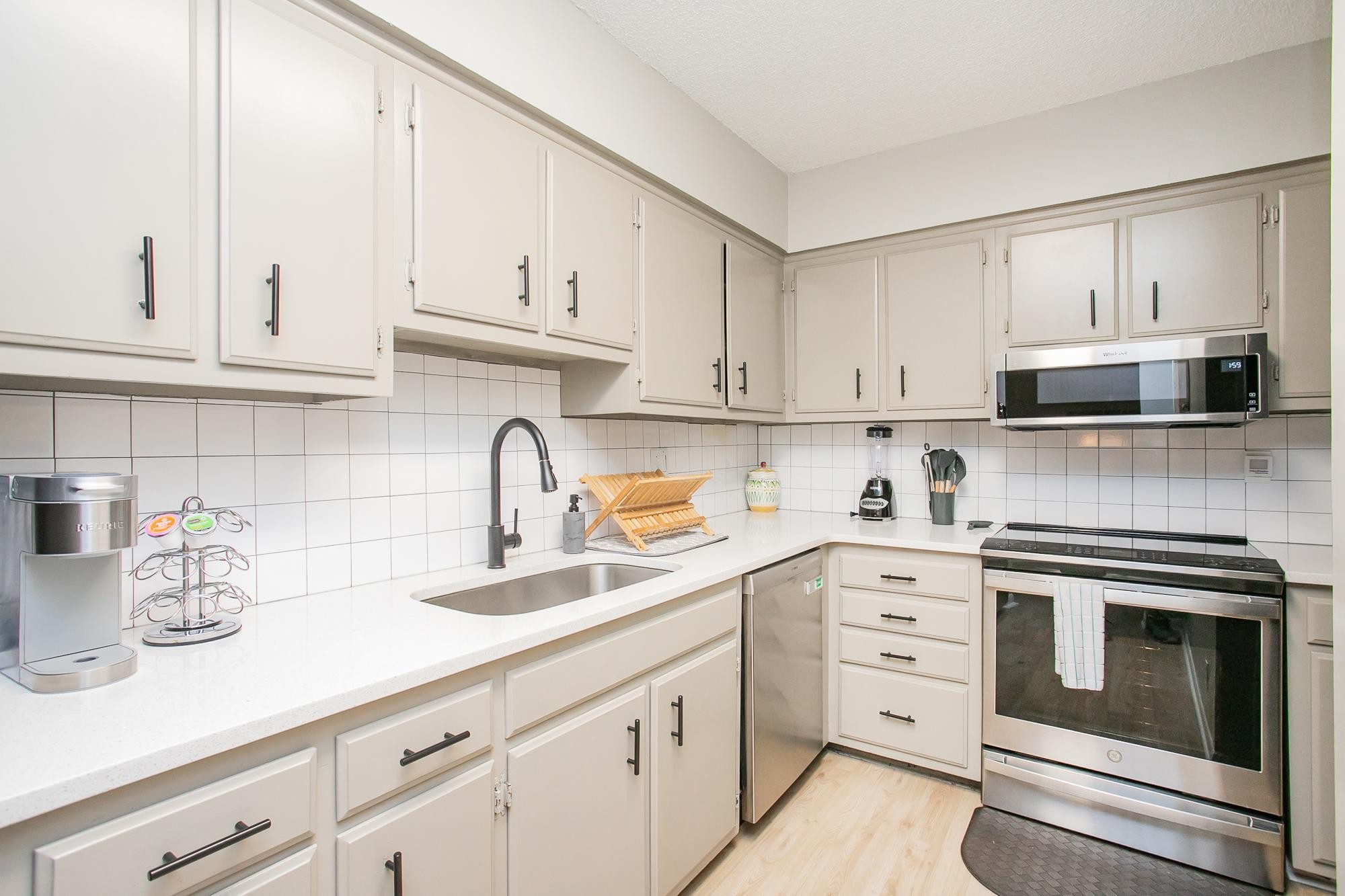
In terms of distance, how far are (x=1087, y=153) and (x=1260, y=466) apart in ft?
4.39

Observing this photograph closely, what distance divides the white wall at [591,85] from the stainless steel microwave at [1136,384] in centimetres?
130

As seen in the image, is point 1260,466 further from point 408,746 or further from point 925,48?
point 408,746

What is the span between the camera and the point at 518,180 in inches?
65.8

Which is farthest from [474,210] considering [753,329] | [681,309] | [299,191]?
[753,329]

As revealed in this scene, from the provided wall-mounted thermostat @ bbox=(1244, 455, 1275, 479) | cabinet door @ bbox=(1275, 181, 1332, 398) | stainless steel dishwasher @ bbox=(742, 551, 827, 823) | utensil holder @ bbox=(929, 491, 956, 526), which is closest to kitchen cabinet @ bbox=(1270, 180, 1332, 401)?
cabinet door @ bbox=(1275, 181, 1332, 398)

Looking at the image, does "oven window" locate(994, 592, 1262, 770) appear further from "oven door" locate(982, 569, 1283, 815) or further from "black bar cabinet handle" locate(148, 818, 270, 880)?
"black bar cabinet handle" locate(148, 818, 270, 880)

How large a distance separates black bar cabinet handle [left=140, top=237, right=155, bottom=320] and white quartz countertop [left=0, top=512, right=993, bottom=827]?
23.3 inches

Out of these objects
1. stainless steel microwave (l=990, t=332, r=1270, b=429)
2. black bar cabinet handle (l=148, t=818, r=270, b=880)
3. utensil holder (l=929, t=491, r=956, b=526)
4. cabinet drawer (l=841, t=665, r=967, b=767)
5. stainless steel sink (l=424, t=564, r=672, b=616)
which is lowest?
cabinet drawer (l=841, t=665, r=967, b=767)

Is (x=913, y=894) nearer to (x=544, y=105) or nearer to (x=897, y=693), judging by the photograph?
(x=897, y=693)

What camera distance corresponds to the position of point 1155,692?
79.0 inches

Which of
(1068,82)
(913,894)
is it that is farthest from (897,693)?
(1068,82)

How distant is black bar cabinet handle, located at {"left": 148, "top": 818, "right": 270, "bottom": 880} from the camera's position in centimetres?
78

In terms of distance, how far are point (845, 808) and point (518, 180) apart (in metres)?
2.31

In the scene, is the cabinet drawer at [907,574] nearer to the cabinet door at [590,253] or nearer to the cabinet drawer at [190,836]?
the cabinet door at [590,253]
